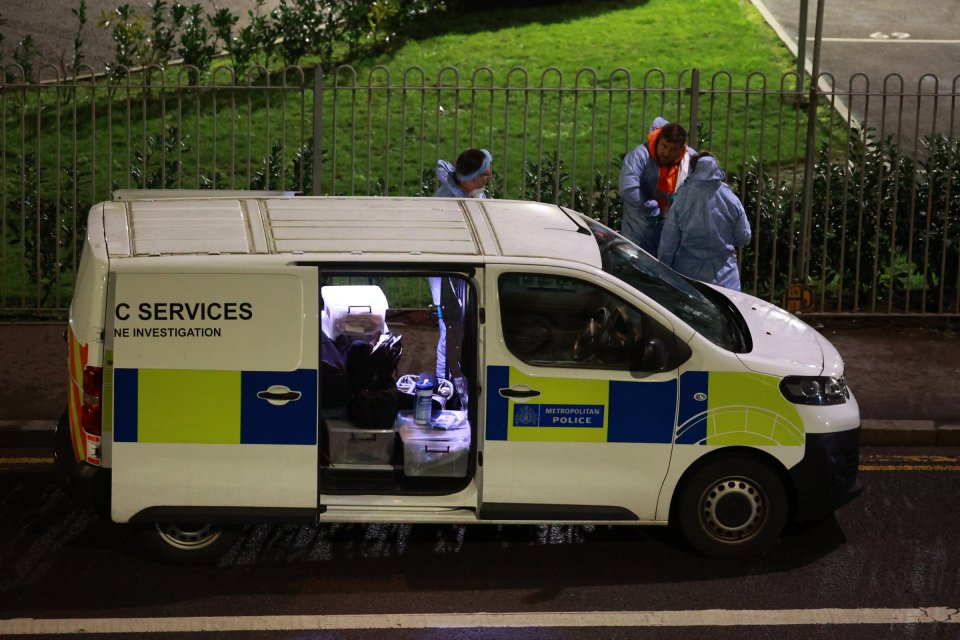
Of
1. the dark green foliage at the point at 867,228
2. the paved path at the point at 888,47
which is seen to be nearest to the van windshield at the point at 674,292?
the dark green foliage at the point at 867,228

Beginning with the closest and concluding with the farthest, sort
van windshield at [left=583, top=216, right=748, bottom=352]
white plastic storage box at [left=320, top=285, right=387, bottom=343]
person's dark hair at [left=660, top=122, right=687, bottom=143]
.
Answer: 1. van windshield at [left=583, top=216, right=748, bottom=352]
2. white plastic storage box at [left=320, top=285, right=387, bottom=343]
3. person's dark hair at [left=660, top=122, right=687, bottom=143]

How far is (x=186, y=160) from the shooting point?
16.5 meters

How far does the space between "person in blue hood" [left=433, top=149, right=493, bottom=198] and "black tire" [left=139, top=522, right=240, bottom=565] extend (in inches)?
121

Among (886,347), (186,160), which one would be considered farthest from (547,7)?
(886,347)

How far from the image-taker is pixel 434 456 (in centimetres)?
705

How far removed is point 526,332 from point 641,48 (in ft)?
51.4

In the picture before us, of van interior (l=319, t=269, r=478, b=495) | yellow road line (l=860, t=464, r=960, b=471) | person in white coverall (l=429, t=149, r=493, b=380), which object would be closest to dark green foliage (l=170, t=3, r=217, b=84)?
person in white coverall (l=429, t=149, r=493, b=380)

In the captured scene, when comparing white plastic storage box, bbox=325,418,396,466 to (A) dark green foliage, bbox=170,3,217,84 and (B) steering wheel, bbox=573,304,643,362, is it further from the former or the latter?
(A) dark green foliage, bbox=170,3,217,84

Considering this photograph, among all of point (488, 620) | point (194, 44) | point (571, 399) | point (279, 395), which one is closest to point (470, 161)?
point (571, 399)

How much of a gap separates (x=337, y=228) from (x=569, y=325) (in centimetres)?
121

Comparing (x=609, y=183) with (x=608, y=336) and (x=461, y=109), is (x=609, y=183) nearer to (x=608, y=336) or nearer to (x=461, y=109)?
(x=461, y=109)

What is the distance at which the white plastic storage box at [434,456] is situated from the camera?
7043mm

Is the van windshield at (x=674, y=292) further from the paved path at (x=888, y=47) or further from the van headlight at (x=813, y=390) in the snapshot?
the paved path at (x=888, y=47)

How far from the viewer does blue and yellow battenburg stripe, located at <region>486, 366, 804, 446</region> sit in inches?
268
